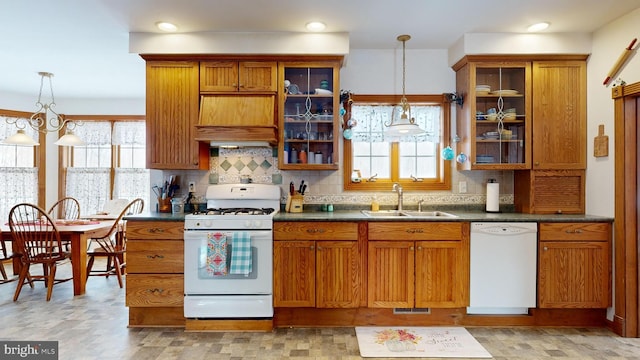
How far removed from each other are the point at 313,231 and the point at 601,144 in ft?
8.05

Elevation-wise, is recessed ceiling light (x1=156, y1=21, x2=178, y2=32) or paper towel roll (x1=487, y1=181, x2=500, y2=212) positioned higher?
recessed ceiling light (x1=156, y1=21, x2=178, y2=32)

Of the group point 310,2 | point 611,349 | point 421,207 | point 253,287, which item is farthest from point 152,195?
point 611,349

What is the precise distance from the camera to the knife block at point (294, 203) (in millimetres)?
3203

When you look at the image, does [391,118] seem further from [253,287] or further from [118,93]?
[118,93]

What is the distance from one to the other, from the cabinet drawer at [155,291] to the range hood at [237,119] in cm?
118

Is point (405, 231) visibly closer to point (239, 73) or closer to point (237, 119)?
point (237, 119)

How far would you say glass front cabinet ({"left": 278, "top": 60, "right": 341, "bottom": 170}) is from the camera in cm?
314

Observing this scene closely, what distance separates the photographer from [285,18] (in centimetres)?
280

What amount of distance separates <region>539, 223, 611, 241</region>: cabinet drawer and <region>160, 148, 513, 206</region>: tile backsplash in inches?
24.8

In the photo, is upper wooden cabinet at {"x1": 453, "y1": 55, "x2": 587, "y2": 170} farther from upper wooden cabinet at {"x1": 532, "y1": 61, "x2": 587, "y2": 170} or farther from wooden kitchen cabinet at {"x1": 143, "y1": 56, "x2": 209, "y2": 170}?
wooden kitchen cabinet at {"x1": 143, "y1": 56, "x2": 209, "y2": 170}

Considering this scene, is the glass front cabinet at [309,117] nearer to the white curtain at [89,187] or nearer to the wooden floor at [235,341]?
the wooden floor at [235,341]

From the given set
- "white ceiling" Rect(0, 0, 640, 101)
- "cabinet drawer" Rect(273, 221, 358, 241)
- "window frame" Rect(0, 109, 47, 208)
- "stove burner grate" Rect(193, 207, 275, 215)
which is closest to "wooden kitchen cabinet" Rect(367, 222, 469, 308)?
"cabinet drawer" Rect(273, 221, 358, 241)

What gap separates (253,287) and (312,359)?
0.73 meters

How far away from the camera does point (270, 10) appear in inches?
105
